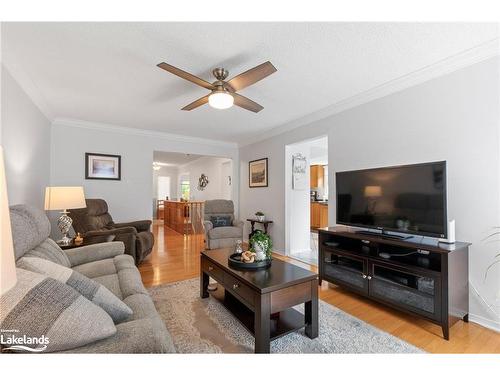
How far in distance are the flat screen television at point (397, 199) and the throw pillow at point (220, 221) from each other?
8.72 ft

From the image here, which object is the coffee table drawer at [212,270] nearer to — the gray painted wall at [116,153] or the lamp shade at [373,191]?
the lamp shade at [373,191]

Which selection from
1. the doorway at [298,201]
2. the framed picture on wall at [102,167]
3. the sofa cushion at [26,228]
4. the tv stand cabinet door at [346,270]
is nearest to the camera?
the sofa cushion at [26,228]

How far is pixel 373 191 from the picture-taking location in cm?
251

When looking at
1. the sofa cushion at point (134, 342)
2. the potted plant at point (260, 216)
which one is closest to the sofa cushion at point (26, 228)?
the sofa cushion at point (134, 342)

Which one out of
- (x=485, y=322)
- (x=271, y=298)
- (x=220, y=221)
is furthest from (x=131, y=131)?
(x=485, y=322)

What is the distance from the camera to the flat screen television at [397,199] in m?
2.02

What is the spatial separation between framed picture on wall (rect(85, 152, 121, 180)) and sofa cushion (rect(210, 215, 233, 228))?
1.98 m

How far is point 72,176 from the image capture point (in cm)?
399

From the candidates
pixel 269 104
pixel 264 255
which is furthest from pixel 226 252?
pixel 269 104

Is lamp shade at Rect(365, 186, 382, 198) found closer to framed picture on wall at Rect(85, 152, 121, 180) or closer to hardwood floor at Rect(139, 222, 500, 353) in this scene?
hardwood floor at Rect(139, 222, 500, 353)

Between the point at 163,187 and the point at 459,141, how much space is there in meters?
10.3

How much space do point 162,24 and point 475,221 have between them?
3.03m
